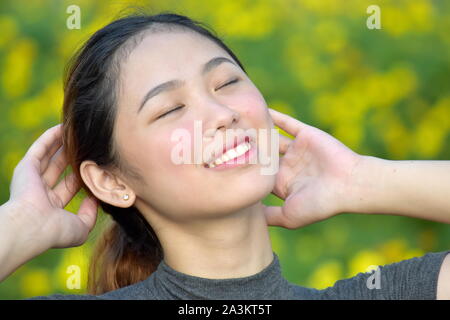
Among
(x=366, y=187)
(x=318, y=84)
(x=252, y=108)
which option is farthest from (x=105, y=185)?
(x=318, y=84)

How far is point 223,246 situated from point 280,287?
19 cm

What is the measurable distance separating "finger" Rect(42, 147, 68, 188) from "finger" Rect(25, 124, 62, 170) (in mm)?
→ 25

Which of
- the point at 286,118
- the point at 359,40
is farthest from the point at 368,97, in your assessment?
the point at 286,118

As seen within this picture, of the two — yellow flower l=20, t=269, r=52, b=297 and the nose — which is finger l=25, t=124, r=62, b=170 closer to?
the nose

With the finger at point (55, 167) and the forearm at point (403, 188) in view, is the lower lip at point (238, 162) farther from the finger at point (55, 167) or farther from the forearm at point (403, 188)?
the finger at point (55, 167)

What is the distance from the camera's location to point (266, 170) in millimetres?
2146

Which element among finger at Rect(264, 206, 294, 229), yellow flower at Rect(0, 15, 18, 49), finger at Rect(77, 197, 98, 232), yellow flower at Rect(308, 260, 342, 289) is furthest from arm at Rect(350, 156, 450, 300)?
yellow flower at Rect(0, 15, 18, 49)

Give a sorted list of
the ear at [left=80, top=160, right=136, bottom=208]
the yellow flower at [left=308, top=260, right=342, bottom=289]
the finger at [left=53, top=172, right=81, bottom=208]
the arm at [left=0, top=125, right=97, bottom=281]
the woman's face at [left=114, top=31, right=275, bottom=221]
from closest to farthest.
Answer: the woman's face at [left=114, top=31, right=275, bottom=221], the arm at [left=0, top=125, right=97, bottom=281], the ear at [left=80, top=160, right=136, bottom=208], the finger at [left=53, top=172, right=81, bottom=208], the yellow flower at [left=308, top=260, right=342, bottom=289]

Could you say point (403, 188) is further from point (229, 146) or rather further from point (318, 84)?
point (318, 84)

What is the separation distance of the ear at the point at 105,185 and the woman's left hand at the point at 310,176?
44 centimetres

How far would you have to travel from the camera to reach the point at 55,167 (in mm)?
2467

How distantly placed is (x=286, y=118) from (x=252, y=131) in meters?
0.42

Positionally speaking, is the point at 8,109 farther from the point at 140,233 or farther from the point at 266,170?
the point at 266,170

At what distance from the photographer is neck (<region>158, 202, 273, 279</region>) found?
2215 millimetres
